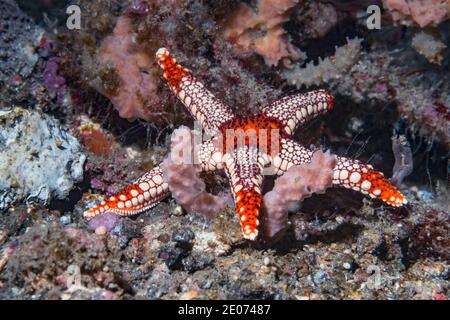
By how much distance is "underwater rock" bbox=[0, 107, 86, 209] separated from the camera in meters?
4.83

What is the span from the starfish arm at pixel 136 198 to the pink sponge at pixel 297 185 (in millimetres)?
1333

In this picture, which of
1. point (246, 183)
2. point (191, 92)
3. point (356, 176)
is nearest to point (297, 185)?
point (246, 183)

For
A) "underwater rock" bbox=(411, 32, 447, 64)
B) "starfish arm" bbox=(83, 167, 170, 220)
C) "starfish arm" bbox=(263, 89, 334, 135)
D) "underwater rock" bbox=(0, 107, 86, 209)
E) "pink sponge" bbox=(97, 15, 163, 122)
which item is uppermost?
"underwater rock" bbox=(411, 32, 447, 64)

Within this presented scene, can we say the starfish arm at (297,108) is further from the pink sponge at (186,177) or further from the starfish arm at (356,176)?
the pink sponge at (186,177)

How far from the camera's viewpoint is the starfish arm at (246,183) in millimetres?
3826

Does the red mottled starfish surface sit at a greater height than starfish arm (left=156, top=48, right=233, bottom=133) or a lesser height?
lesser

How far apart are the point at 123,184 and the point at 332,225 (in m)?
2.92

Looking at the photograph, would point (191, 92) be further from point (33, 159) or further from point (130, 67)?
point (33, 159)

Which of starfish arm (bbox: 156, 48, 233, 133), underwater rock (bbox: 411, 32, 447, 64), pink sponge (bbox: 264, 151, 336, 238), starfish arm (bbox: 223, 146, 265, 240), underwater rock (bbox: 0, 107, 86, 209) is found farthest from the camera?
underwater rock (bbox: 411, 32, 447, 64)

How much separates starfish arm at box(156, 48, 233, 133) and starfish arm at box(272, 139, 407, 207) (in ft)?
2.92

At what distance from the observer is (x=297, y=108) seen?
5.23m

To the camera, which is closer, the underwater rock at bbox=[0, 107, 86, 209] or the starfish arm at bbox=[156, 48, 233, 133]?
the underwater rock at bbox=[0, 107, 86, 209]

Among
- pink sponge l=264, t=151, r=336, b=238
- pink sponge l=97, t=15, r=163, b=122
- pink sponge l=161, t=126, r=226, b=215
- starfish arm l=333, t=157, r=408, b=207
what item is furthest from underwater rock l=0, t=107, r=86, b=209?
starfish arm l=333, t=157, r=408, b=207

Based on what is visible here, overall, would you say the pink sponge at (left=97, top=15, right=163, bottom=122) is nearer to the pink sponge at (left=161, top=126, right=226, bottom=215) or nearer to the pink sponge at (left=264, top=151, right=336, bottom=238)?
the pink sponge at (left=161, top=126, right=226, bottom=215)
